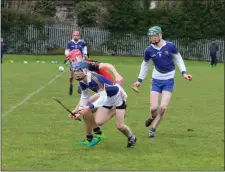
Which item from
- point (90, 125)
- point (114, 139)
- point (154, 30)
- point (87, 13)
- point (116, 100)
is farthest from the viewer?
point (87, 13)

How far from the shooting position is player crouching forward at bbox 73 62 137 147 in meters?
9.01

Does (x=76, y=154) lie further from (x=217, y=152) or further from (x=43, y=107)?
(x=43, y=107)

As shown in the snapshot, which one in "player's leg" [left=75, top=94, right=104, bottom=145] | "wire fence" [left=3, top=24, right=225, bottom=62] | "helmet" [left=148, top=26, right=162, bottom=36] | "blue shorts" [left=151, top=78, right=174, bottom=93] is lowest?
"wire fence" [left=3, top=24, right=225, bottom=62]

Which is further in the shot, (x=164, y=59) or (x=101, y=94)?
(x=164, y=59)

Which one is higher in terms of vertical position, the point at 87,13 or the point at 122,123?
the point at 87,13

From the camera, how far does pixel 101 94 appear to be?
358 inches

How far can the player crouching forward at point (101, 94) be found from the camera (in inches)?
355

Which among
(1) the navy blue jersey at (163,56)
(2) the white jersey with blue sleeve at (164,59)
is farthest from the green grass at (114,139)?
(1) the navy blue jersey at (163,56)

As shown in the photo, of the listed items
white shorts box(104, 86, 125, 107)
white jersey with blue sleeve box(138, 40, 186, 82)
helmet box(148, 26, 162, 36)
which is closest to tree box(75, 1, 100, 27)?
white jersey with blue sleeve box(138, 40, 186, 82)

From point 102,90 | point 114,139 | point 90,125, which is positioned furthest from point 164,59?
point 102,90

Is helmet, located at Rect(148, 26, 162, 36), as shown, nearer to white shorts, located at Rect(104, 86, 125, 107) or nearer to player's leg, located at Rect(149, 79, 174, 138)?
player's leg, located at Rect(149, 79, 174, 138)

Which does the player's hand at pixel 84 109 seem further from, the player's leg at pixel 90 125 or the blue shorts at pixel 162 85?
the blue shorts at pixel 162 85

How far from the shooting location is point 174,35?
50.5 meters

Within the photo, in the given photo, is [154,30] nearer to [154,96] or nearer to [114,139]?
[154,96]
